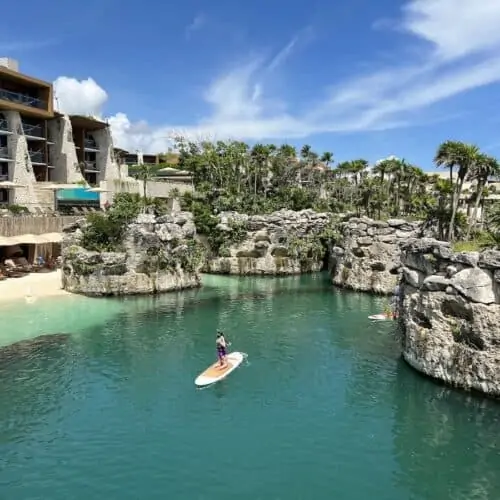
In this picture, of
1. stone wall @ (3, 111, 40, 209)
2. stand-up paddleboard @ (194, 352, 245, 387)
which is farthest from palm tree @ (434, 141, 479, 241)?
stone wall @ (3, 111, 40, 209)

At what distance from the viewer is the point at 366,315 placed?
1420 inches

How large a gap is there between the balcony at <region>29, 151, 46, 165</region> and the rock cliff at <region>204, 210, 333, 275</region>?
1127 inches

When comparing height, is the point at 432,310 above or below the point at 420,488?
above

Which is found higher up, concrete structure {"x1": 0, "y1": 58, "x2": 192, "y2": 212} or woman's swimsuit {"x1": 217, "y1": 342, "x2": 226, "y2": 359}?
concrete structure {"x1": 0, "y1": 58, "x2": 192, "y2": 212}

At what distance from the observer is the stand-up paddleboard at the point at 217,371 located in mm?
22375

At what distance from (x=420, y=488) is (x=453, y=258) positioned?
9.90 m

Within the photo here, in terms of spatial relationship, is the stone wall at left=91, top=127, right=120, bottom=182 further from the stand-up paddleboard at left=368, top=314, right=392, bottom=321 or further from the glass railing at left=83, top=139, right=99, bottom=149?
the stand-up paddleboard at left=368, top=314, right=392, bottom=321

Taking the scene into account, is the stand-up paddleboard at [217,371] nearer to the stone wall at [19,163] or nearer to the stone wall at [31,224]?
the stone wall at [31,224]

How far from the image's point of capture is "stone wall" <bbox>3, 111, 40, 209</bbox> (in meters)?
61.8

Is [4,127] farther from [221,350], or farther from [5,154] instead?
[221,350]

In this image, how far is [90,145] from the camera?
261 feet

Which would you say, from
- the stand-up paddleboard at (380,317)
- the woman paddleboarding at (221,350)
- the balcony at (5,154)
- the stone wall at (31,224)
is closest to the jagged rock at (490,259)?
the woman paddleboarding at (221,350)

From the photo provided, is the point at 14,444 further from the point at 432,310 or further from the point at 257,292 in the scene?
the point at 257,292

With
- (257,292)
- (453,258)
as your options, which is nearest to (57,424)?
(453,258)
